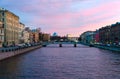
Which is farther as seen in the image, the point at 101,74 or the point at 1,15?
the point at 1,15

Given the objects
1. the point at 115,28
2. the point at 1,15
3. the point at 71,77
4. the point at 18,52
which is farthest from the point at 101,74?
the point at 115,28

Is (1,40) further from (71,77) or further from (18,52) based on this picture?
(71,77)

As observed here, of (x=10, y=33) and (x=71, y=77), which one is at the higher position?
(x=10, y=33)

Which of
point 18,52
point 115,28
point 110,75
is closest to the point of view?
point 110,75

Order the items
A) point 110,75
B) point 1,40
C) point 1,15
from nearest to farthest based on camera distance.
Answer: point 110,75, point 1,40, point 1,15

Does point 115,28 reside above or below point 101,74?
above

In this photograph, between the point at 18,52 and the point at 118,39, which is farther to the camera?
the point at 118,39

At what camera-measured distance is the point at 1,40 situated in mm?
119812

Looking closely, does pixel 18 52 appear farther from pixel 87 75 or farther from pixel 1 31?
pixel 87 75

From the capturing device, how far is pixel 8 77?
1559 inches

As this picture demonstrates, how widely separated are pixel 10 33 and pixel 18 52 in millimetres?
46203

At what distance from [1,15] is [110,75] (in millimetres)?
94749

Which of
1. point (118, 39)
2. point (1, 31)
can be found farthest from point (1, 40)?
point (118, 39)

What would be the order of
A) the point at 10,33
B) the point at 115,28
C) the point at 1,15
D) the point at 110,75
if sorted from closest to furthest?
the point at 110,75, the point at 1,15, the point at 10,33, the point at 115,28
